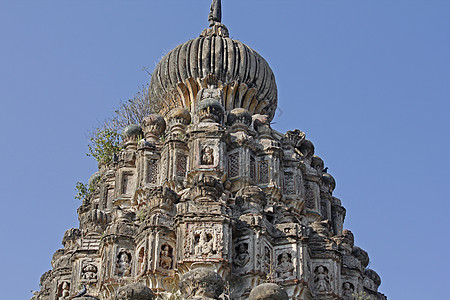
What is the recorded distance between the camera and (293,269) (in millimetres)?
27875

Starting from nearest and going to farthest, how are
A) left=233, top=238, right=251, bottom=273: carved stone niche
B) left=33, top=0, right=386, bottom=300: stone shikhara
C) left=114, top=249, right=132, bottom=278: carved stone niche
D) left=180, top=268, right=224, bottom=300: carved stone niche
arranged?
1. left=180, top=268, right=224, bottom=300: carved stone niche
2. left=33, top=0, right=386, bottom=300: stone shikhara
3. left=233, top=238, right=251, bottom=273: carved stone niche
4. left=114, top=249, right=132, bottom=278: carved stone niche

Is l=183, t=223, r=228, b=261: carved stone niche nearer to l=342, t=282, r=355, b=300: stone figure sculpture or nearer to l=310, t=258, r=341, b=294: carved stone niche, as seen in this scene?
l=310, t=258, r=341, b=294: carved stone niche

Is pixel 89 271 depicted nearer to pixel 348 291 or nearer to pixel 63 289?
pixel 63 289

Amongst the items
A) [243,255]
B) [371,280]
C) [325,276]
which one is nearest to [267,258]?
[243,255]

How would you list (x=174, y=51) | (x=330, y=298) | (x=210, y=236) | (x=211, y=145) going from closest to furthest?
(x=210, y=236), (x=330, y=298), (x=211, y=145), (x=174, y=51)

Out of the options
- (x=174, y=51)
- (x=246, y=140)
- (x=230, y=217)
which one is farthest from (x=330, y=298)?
(x=174, y=51)

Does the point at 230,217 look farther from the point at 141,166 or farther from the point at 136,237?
the point at 141,166

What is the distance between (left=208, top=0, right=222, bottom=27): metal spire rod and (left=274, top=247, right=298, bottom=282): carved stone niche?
1467 cm

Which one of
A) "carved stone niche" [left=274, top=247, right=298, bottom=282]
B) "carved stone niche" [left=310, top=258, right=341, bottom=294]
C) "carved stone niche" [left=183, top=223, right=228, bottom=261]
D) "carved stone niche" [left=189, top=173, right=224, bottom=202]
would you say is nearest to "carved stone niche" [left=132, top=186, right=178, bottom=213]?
"carved stone niche" [left=189, top=173, right=224, bottom=202]

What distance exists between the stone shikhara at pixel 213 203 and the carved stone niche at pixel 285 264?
0.04 metres

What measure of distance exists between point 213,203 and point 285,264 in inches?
131

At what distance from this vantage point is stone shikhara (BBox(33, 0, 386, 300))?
27.2m

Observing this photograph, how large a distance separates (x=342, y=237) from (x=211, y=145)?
6.36 m

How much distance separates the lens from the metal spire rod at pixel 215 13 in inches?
1550
